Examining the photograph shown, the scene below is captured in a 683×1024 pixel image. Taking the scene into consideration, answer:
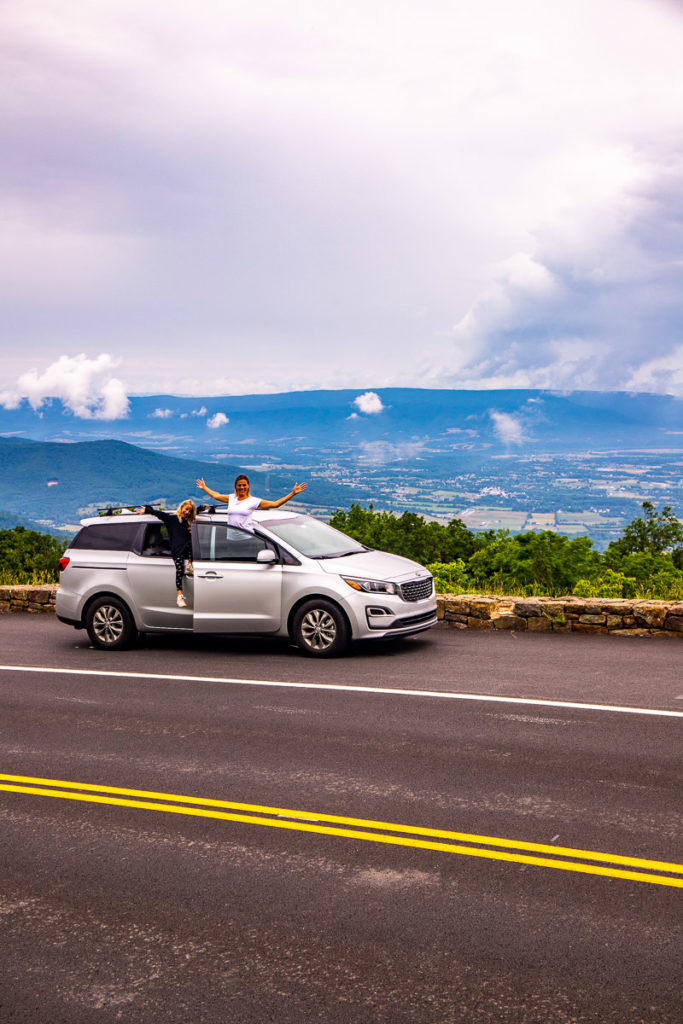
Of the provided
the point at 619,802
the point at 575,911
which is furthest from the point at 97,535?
the point at 575,911

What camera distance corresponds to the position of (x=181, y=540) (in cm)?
1272

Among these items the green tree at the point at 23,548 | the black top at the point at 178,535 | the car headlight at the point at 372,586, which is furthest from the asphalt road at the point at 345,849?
the green tree at the point at 23,548

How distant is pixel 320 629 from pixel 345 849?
6163 millimetres

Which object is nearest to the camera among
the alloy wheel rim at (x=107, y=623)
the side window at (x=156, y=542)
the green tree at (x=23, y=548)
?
the side window at (x=156, y=542)

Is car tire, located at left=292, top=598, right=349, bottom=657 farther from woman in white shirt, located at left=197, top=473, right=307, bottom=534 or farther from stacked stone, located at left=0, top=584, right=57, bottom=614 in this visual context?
stacked stone, located at left=0, top=584, right=57, bottom=614

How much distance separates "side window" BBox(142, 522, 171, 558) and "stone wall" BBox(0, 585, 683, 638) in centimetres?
435

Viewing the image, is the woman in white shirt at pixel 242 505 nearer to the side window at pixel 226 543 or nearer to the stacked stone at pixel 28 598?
the side window at pixel 226 543

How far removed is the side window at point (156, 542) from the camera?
43.0 ft

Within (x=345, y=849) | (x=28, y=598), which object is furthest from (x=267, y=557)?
(x=28, y=598)

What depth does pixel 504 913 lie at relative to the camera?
17.0 ft

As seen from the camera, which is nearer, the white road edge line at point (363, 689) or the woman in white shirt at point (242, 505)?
the white road edge line at point (363, 689)

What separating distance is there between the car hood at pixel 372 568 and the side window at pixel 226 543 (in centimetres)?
97

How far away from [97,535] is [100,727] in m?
4.82

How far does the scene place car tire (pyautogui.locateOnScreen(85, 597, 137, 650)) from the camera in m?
13.1
